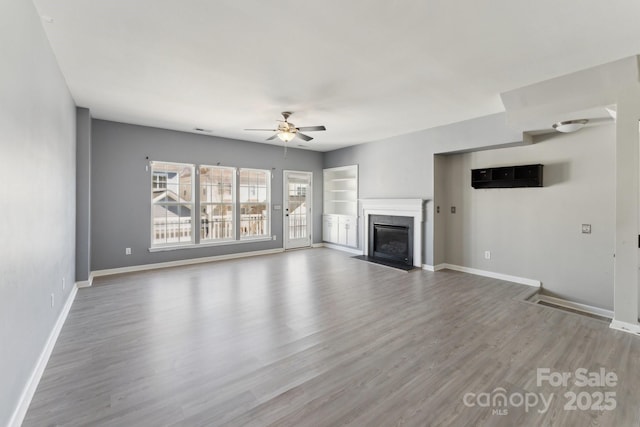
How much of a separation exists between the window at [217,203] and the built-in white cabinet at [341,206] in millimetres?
2754

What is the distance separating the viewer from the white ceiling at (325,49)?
213cm

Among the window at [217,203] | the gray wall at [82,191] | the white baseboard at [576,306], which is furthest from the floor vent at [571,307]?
the gray wall at [82,191]

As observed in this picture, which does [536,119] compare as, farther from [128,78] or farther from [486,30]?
[128,78]

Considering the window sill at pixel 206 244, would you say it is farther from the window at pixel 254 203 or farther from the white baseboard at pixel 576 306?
the white baseboard at pixel 576 306

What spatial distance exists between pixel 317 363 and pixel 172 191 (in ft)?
16.4

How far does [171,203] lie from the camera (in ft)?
19.3

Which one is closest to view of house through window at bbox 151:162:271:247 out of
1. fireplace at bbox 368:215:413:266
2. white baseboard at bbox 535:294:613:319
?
fireplace at bbox 368:215:413:266

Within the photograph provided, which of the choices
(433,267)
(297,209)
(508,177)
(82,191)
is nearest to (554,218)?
(508,177)

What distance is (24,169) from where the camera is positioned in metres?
1.91

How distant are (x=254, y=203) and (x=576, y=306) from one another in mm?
6342

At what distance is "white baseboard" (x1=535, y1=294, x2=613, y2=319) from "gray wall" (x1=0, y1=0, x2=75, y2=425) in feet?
19.0

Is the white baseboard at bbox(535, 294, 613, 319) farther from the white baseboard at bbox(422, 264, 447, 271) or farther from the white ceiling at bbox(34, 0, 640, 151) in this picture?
the white ceiling at bbox(34, 0, 640, 151)

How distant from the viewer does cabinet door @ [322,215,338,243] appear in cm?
799

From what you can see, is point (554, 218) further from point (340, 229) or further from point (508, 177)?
point (340, 229)
